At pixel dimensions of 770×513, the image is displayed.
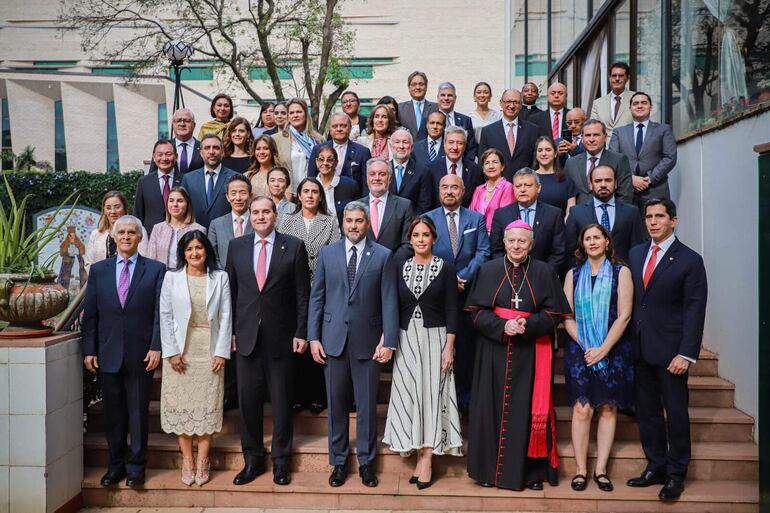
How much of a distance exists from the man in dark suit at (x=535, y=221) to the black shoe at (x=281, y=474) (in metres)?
2.31

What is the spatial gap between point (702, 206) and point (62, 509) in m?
5.82

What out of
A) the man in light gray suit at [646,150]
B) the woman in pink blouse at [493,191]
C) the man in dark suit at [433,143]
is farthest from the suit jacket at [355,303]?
the man in light gray suit at [646,150]

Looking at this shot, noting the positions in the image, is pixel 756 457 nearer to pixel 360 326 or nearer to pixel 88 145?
pixel 360 326

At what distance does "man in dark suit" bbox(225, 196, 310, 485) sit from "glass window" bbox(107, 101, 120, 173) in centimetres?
2422

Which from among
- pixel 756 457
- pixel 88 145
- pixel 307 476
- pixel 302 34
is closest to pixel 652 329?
pixel 756 457

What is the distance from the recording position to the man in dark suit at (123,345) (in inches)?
204

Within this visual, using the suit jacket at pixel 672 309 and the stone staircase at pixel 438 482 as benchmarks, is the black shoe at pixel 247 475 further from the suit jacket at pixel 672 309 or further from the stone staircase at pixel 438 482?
the suit jacket at pixel 672 309

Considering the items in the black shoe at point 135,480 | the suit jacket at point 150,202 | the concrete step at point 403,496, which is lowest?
the concrete step at point 403,496

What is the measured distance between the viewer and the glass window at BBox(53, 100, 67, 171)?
91.1 feet

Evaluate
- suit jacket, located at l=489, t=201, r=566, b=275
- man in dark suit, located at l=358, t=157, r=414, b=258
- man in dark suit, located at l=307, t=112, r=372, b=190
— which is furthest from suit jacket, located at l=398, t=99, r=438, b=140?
suit jacket, located at l=489, t=201, r=566, b=275

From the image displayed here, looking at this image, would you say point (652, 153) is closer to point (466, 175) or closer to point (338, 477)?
point (466, 175)

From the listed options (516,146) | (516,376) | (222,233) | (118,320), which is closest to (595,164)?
(516,146)

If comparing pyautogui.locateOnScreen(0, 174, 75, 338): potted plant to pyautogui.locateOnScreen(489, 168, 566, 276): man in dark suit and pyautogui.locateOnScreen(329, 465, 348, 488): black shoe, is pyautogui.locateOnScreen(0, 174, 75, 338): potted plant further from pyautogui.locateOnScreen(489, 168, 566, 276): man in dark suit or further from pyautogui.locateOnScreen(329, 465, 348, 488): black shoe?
pyautogui.locateOnScreen(489, 168, 566, 276): man in dark suit

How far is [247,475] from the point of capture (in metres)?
5.24
